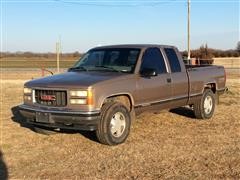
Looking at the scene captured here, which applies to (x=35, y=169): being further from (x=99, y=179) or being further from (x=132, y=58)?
(x=132, y=58)

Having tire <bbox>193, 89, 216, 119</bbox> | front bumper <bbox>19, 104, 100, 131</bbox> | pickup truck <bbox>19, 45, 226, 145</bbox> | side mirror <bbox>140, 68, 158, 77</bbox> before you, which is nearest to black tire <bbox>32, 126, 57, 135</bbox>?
pickup truck <bbox>19, 45, 226, 145</bbox>

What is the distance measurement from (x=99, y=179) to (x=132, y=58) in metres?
3.43

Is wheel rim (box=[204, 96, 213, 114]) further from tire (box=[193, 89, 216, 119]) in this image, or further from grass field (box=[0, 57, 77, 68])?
grass field (box=[0, 57, 77, 68])

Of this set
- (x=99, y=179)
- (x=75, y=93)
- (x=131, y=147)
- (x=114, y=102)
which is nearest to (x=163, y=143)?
(x=131, y=147)

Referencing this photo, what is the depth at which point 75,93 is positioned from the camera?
7605mm

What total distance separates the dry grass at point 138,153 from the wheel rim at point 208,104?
1.32 feet

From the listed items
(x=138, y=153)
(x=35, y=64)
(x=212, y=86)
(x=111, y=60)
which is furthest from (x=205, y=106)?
(x=35, y=64)

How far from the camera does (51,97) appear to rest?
25.8ft

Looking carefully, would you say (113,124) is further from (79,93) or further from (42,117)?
(42,117)

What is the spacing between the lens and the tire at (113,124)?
25.2 feet

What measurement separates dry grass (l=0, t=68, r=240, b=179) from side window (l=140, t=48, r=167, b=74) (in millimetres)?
1276

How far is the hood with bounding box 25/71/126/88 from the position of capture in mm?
7711

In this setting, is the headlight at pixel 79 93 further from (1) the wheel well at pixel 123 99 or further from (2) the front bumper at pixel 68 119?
(1) the wheel well at pixel 123 99

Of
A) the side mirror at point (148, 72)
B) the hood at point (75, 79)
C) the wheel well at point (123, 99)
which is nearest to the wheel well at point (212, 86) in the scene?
the side mirror at point (148, 72)
